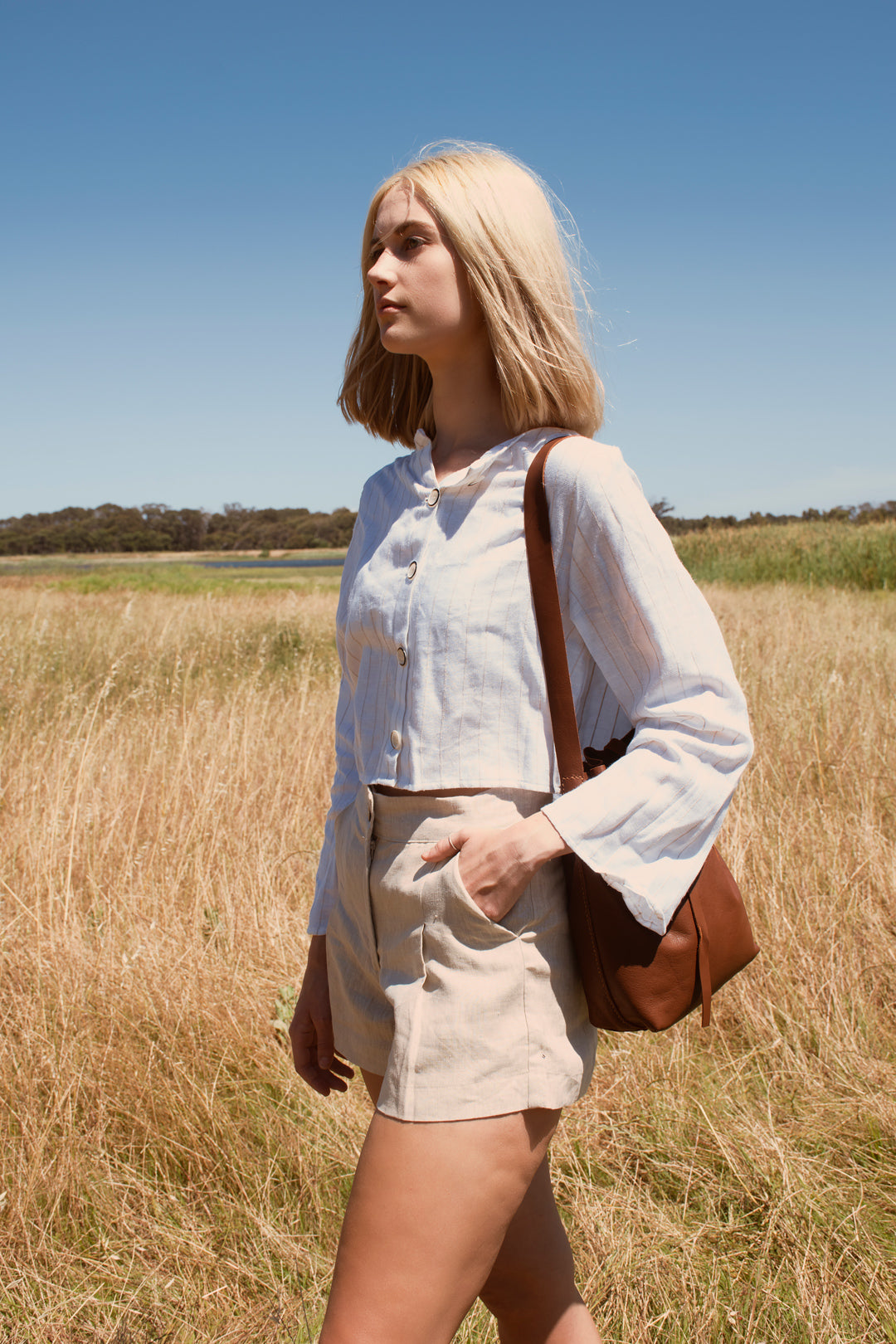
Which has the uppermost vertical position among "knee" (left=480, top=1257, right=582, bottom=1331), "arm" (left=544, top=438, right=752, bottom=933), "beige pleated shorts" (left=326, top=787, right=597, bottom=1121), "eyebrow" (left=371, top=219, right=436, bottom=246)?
"eyebrow" (left=371, top=219, right=436, bottom=246)

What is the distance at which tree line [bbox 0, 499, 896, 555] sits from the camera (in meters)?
94.3

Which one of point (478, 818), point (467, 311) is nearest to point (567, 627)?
point (478, 818)

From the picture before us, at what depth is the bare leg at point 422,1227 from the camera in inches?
34.3

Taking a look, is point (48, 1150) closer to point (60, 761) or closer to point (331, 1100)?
point (331, 1100)

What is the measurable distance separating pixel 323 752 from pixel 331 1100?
244 cm

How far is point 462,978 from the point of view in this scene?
96cm

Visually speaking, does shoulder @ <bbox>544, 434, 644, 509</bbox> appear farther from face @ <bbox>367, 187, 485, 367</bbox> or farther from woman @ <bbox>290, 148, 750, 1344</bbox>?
face @ <bbox>367, 187, 485, 367</bbox>

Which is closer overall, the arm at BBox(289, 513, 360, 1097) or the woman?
the woman

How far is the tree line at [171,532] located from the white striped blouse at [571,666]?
84419 mm

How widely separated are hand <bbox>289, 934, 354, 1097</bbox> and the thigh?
42cm

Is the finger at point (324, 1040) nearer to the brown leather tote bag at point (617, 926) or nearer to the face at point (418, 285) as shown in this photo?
the brown leather tote bag at point (617, 926)

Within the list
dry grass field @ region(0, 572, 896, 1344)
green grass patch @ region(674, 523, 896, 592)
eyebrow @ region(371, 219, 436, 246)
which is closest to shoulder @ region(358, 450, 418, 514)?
eyebrow @ region(371, 219, 436, 246)

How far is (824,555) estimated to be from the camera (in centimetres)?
1792

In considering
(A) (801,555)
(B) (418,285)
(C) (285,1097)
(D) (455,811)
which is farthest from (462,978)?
(A) (801,555)
